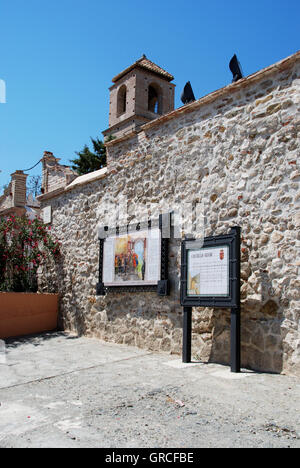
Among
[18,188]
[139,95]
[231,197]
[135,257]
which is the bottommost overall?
[135,257]

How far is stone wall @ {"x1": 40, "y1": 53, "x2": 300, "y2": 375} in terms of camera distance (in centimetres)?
503

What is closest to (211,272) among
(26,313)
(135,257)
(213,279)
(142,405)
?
(213,279)

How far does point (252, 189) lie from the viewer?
5496 millimetres

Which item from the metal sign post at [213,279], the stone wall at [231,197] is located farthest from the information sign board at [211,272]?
the stone wall at [231,197]

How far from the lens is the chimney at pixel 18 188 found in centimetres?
1320

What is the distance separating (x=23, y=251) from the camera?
1019cm

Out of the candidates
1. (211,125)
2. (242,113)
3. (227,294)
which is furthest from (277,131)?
(227,294)

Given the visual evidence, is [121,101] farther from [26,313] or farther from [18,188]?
[26,313]

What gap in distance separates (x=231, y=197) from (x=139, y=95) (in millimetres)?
20839

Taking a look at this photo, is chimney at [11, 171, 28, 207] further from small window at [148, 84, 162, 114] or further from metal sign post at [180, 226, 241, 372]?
small window at [148, 84, 162, 114]

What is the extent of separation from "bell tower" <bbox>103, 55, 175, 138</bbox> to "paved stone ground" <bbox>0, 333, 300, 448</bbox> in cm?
2059

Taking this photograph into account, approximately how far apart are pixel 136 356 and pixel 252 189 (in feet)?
10.1
